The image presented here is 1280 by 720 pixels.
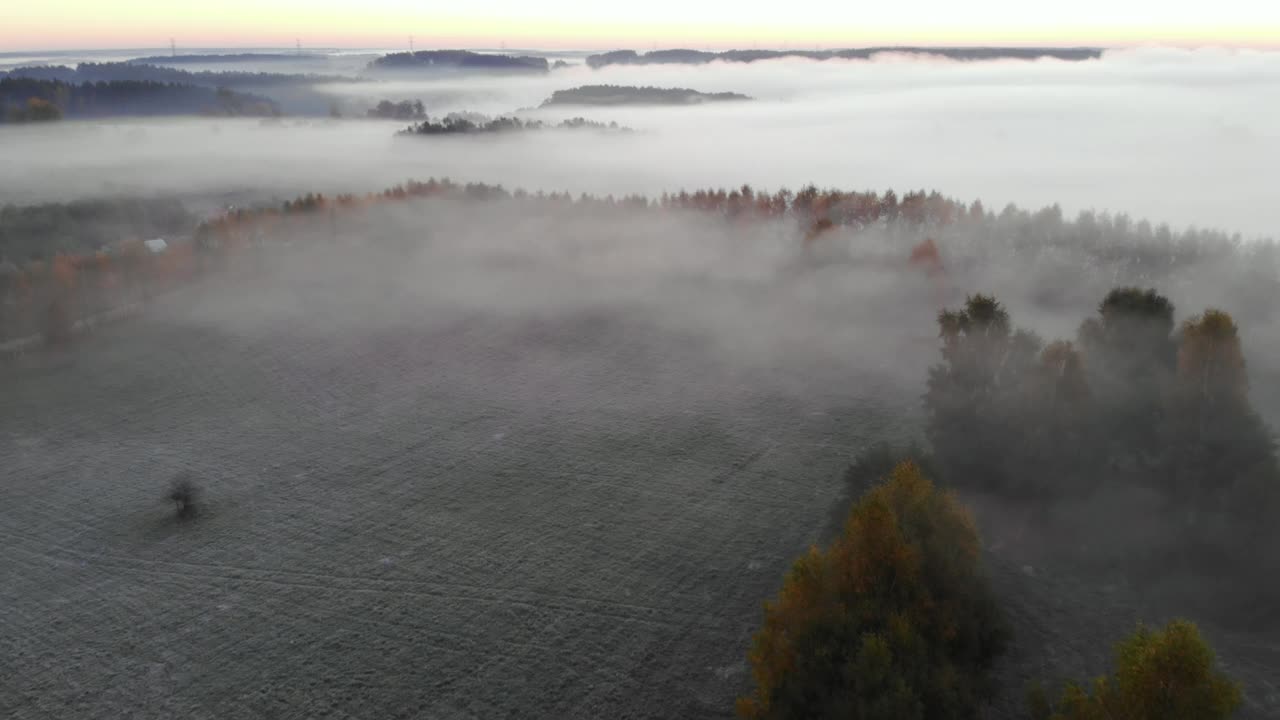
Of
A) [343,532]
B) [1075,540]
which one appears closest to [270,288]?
[343,532]

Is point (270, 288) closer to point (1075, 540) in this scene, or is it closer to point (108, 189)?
point (1075, 540)

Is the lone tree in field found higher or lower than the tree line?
lower

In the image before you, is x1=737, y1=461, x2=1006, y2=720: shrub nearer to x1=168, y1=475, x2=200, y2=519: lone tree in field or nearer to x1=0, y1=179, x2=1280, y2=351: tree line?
x1=168, y1=475, x2=200, y2=519: lone tree in field

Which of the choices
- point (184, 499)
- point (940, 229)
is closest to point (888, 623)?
point (184, 499)

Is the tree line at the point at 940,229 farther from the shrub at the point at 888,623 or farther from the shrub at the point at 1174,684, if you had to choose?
the shrub at the point at 1174,684

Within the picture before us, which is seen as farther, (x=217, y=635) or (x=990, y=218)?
(x=990, y=218)

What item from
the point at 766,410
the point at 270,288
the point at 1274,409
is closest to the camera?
the point at 1274,409

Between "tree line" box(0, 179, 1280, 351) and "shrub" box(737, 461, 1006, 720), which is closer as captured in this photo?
"shrub" box(737, 461, 1006, 720)

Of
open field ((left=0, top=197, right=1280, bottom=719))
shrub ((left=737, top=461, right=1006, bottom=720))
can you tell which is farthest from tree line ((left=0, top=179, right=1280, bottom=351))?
shrub ((left=737, top=461, right=1006, bottom=720))

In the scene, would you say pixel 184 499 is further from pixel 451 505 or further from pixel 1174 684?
pixel 1174 684
